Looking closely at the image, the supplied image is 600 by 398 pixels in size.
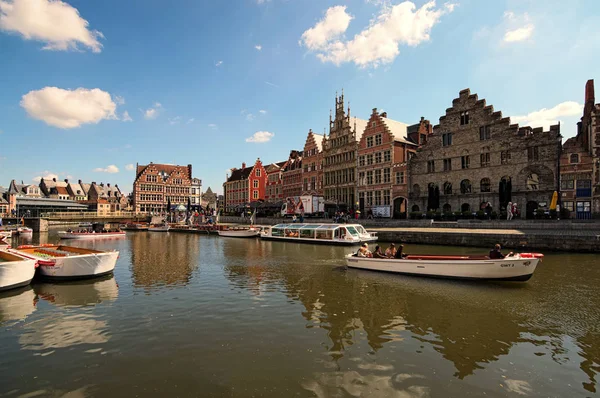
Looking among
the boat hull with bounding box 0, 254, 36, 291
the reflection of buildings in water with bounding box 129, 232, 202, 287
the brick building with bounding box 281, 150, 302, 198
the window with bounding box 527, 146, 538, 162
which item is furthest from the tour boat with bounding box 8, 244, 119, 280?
the brick building with bounding box 281, 150, 302, 198

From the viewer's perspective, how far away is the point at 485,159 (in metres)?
41.9

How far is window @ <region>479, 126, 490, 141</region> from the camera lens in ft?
137

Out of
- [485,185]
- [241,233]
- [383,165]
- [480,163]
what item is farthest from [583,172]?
[241,233]

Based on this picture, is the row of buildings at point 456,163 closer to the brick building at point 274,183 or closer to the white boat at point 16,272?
the brick building at point 274,183

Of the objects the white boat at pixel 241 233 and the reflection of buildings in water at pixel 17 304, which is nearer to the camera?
the reflection of buildings in water at pixel 17 304

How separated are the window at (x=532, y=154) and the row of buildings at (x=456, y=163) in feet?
0.35

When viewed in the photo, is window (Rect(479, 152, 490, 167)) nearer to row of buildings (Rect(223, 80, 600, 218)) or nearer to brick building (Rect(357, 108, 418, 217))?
row of buildings (Rect(223, 80, 600, 218))

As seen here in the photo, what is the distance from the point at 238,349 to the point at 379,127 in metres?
49.4

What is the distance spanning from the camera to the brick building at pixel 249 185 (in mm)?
84312

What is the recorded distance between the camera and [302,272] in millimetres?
18844

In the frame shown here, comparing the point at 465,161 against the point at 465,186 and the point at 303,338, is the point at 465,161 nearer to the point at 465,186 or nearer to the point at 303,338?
the point at 465,186

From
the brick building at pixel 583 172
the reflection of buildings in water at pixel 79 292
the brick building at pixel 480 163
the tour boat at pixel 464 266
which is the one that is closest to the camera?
the reflection of buildings in water at pixel 79 292

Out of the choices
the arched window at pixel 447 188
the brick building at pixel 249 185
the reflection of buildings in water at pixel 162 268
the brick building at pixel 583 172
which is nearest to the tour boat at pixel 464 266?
the reflection of buildings in water at pixel 162 268

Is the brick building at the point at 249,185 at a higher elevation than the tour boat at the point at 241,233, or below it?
higher
